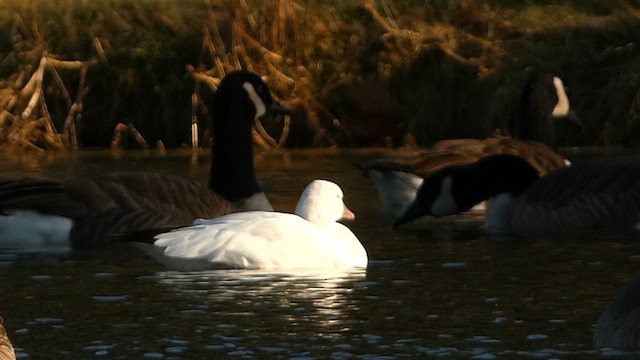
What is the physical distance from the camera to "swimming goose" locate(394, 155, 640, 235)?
1440cm

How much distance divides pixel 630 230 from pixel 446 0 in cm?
1050

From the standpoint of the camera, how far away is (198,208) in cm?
1320

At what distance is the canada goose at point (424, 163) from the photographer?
53.2ft

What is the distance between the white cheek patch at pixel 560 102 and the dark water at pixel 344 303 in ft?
17.3

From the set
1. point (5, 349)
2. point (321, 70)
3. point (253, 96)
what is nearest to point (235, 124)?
point (253, 96)

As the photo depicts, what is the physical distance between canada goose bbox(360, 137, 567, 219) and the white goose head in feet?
13.2

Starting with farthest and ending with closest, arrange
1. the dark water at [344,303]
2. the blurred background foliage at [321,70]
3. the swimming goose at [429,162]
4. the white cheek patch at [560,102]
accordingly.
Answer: the blurred background foliage at [321,70], the white cheek patch at [560,102], the swimming goose at [429,162], the dark water at [344,303]

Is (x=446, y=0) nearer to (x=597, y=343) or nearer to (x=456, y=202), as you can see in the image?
(x=456, y=202)

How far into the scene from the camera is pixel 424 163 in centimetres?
1636

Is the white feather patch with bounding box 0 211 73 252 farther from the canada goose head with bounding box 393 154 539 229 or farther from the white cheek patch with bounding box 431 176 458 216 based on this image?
the white cheek patch with bounding box 431 176 458 216

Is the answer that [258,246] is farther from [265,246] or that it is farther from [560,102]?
[560,102]

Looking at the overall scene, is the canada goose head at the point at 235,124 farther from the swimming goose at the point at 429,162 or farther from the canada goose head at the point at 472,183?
the swimming goose at the point at 429,162

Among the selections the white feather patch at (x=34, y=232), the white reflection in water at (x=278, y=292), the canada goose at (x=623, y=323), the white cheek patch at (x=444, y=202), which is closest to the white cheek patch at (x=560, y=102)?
the white cheek patch at (x=444, y=202)

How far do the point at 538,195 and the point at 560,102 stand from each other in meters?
4.40
